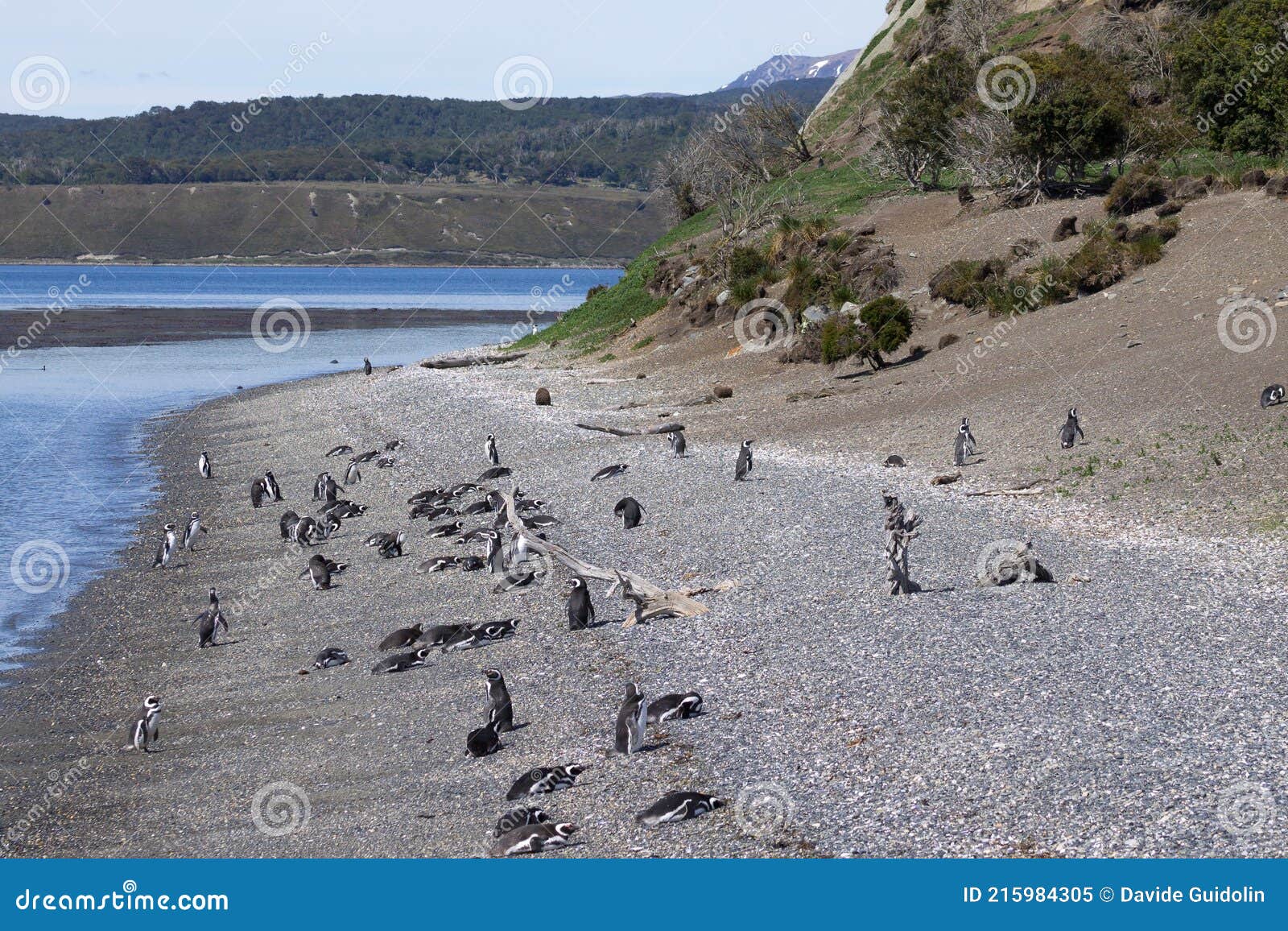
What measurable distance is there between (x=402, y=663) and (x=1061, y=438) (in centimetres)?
1098

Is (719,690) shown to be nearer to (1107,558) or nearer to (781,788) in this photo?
(781,788)

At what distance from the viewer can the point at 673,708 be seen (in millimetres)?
10562

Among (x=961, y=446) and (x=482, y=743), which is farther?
(x=961, y=446)

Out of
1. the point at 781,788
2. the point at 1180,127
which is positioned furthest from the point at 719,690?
the point at 1180,127

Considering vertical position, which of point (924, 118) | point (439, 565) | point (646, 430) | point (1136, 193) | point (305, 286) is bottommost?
point (439, 565)

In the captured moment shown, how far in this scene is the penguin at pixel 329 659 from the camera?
13.6 metres

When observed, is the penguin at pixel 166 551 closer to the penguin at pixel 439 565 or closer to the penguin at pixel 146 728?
the penguin at pixel 439 565

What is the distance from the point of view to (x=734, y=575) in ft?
48.9
